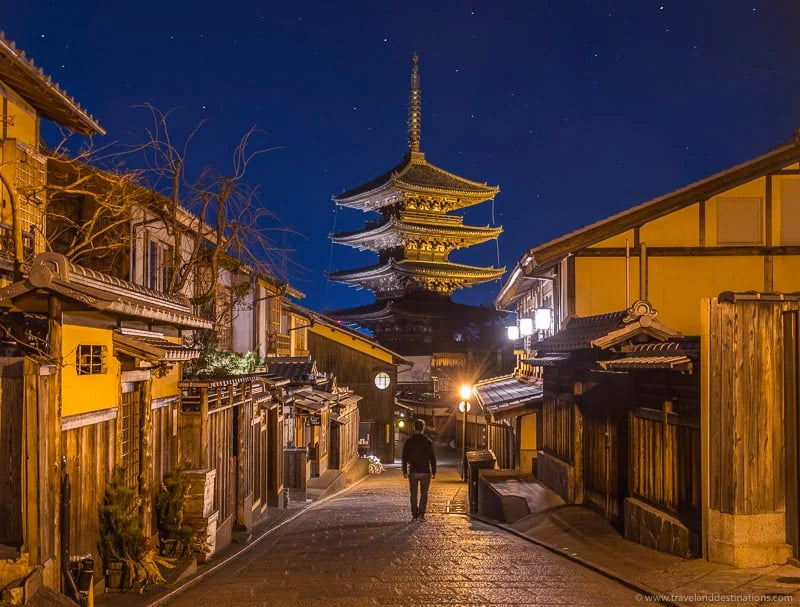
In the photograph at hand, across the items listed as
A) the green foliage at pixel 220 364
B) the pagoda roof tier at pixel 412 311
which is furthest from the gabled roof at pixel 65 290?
the pagoda roof tier at pixel 412 311

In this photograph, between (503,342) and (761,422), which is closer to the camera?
(761,422)

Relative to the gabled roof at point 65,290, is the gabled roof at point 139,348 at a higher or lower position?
lower

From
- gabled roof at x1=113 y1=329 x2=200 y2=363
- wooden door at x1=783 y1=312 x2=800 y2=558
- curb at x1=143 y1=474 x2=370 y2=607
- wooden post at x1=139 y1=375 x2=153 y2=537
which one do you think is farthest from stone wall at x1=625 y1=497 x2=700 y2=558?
gabled roof at x1=113 y1=329 x2=200 y2=363

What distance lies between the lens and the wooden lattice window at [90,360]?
25.1ft

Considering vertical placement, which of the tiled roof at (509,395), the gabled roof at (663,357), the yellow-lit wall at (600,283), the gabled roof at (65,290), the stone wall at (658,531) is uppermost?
the yellow-lit wall at (600,283)

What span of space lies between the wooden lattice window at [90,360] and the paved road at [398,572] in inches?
103

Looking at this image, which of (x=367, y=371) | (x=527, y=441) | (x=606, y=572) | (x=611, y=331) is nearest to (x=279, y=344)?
(x=367, y=371)

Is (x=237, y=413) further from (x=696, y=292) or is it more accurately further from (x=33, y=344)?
(x=696, y=292)

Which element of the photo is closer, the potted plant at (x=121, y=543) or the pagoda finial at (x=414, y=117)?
the potted plant at (x=121, y=543)

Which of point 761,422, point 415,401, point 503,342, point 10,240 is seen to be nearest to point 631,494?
point 761,422

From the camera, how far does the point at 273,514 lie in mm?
16922

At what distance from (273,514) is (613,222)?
10.5 meters

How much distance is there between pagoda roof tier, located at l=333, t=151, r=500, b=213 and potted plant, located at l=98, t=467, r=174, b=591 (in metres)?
37.3

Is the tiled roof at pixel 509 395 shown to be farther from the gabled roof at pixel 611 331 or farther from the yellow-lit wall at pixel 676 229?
the yellow-lit wall at pixel 676 229
